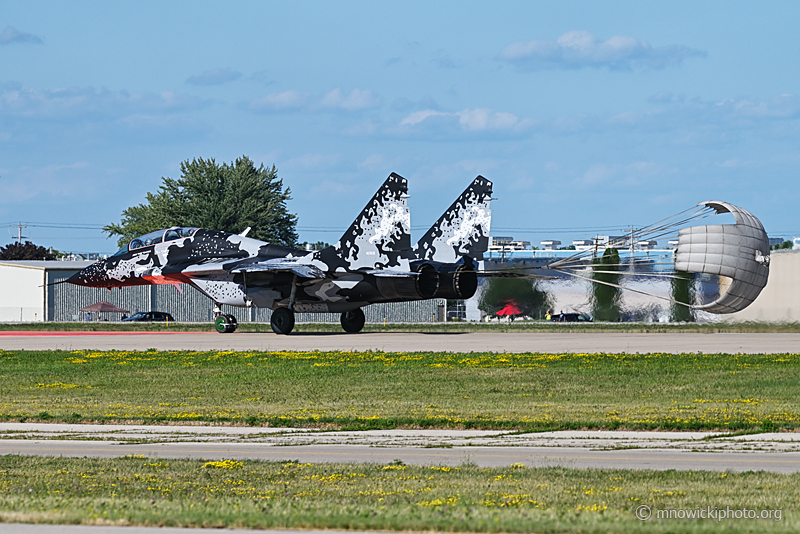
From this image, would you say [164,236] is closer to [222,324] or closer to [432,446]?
[222,324]

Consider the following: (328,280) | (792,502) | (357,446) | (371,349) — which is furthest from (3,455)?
(328,280)

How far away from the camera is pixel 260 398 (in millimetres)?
20062

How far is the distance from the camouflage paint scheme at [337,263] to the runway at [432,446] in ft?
86.5

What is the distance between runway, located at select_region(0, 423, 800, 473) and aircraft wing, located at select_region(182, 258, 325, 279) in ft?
87.5

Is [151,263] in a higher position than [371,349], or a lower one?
higher

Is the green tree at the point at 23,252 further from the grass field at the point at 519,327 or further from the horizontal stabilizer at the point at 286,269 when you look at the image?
the horizontal stabilizer at the point at 286,269

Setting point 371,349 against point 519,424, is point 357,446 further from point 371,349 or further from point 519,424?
Answer: point 371,349

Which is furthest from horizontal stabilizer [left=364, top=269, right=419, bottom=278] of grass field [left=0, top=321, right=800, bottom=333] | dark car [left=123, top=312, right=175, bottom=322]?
dark car [left=123, top=312, right=175, bottom=322]

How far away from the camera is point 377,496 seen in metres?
9.46

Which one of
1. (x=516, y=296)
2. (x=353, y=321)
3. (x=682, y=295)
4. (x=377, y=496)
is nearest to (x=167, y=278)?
(x=353, y=321)

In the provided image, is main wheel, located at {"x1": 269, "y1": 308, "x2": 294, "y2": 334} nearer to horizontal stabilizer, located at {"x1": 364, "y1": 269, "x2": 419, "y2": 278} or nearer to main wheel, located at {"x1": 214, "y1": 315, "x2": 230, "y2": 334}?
main wheel, located at {"x1": 214, "y1": 315, "x2": 230, "y2": 334}

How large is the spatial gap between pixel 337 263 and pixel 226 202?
2172 inches

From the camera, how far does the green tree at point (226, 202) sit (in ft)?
311

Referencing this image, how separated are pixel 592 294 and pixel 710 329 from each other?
6.40m
